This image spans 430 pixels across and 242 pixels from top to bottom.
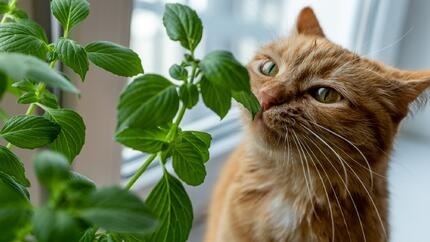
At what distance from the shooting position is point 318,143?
0.74 metres

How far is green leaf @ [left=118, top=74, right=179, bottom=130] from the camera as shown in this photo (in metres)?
0.37

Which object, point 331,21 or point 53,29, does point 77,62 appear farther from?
point 331,21

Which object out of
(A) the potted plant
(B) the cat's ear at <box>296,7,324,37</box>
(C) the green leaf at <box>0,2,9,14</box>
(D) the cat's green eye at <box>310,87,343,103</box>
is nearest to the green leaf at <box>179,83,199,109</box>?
(A) the potted plant

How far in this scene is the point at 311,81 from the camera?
77 centimetres

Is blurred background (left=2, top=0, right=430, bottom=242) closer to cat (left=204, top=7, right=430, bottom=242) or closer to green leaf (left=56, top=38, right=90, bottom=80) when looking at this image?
cat (left=204, top=7, right=430, bottom=242)

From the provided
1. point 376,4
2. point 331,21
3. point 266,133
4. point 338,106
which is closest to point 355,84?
point 338,106

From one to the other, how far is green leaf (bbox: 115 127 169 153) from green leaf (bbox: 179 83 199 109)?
5 cm

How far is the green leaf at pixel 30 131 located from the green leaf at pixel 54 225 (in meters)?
0.19

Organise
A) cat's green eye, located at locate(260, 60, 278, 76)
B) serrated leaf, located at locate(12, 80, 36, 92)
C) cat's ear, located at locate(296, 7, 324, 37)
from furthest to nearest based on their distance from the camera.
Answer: cat's ear, located at locate(296, 7, 324, 37) < cat's green eye, located at locate(260, 60, 278, 76) < serrated leaf, located at locate(12, 80, 36, 92)

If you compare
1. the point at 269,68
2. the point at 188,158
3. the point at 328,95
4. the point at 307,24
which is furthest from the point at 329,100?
the point at 188,158

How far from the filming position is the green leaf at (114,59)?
0.48 meters

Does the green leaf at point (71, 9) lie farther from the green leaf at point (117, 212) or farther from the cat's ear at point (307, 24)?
the cat's ear at point (307, 24)

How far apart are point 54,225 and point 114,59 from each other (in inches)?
A: 8.8

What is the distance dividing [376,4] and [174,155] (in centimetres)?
132
